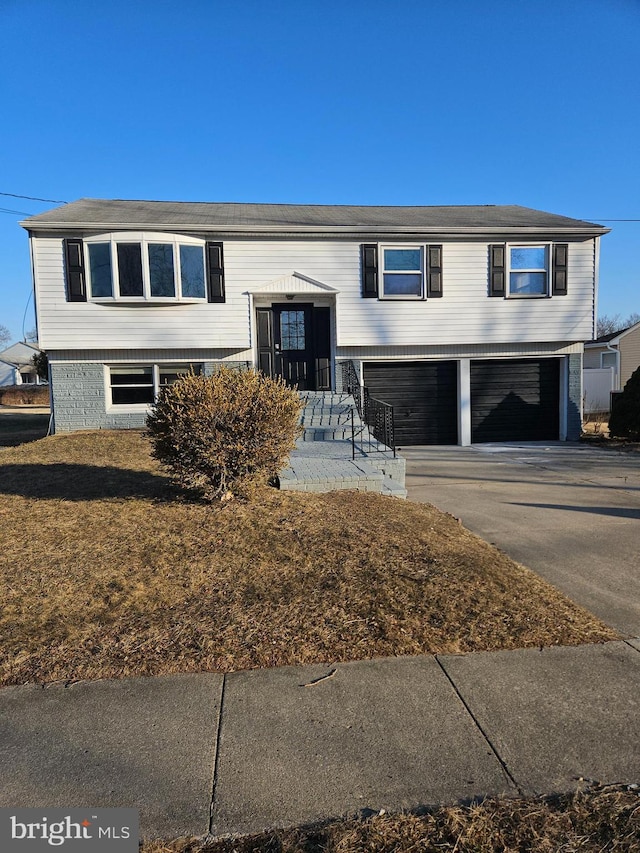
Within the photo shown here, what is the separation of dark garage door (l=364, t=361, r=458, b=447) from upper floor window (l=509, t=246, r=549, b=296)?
260 centimetres

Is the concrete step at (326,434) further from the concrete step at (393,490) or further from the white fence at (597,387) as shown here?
the white fence at (597,387)

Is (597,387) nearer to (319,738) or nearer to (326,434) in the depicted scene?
(326,434)

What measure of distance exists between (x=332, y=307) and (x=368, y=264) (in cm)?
138

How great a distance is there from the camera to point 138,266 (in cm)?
1213

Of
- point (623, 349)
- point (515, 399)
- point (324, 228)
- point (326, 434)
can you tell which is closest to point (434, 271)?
point (324, 228)

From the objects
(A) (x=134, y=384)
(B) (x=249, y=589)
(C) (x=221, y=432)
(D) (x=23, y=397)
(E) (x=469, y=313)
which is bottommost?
(B) (x=249, y=589)

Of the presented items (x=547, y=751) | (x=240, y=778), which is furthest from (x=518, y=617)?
(x=240, y=778)

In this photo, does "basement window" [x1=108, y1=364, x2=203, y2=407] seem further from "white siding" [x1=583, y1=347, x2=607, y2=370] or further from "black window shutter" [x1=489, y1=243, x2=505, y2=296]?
"white siding" [x1=583, y1=347, x2=607, y2=370]

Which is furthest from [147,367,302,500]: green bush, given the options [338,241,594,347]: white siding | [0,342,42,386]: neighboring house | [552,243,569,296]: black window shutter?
[0,342,42,386]: neighboring house

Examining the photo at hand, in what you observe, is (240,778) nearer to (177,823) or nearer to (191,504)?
(177,823)

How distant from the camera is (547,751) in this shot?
7.41ft

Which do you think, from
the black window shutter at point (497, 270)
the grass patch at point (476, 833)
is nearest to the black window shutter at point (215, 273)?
the black window shutter at point (497, 270)

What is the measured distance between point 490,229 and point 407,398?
4731 mm

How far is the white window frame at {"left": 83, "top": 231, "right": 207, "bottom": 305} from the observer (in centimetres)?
1192
